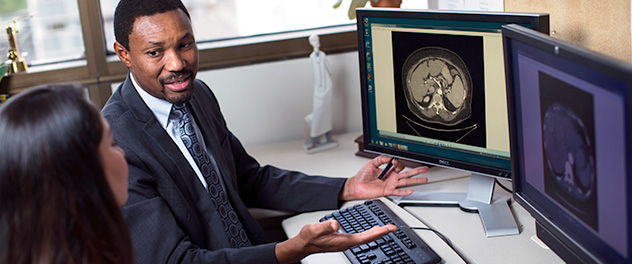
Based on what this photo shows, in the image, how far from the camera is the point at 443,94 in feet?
4.94

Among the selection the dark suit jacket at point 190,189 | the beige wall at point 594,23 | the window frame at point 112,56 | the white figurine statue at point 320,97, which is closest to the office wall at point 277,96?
the window frame at point 112,56

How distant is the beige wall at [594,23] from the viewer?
143cm

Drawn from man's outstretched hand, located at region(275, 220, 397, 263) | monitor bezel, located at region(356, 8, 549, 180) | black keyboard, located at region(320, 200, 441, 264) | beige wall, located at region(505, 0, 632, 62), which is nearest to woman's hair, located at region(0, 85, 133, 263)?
man's outstretched hand, located at region(275, 220, 397, 263)

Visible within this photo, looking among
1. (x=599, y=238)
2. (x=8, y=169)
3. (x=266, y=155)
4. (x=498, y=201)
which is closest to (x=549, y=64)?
(x=599, y=238)

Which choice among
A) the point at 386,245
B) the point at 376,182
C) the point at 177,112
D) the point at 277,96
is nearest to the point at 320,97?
the point at 277,96

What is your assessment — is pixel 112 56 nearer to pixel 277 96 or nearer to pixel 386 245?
pixel 277 96

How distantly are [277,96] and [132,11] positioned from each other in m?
0.89

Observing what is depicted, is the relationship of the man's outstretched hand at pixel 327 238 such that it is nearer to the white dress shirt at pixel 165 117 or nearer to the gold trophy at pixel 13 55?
the white dress shirt at pixel 165 117

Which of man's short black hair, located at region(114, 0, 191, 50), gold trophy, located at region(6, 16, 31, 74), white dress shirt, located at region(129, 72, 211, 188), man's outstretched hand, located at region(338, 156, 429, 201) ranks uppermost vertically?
man's short black hair, located at region(114, 0, 191, 50)

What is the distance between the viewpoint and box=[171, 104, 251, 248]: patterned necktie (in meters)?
1.55

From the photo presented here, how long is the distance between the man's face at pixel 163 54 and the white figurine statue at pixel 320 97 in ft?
2.21

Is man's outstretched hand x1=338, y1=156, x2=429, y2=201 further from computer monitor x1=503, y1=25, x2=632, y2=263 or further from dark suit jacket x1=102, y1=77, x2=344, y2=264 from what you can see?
computer monitor x1=503, y1=25, x2=632, y2=263

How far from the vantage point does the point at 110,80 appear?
2211 mm

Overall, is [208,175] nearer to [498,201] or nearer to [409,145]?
[409,145]
